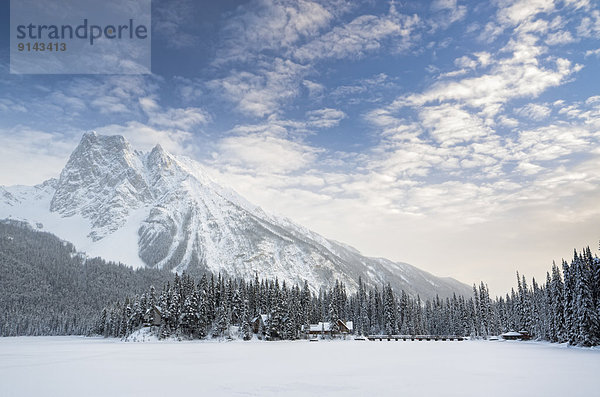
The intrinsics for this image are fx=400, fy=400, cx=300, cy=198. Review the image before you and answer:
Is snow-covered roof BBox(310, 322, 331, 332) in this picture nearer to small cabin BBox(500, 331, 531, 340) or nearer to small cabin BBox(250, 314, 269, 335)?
small cabin BBox(250, 314, 269, 335)

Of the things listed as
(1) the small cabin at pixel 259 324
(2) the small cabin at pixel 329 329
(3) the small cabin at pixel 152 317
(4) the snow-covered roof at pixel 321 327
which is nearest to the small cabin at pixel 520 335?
(2) the small cabin at pixel 329 329

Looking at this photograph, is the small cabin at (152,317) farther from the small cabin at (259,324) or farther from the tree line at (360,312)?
the small cabin at (259,324)

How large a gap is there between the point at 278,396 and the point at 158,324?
110 metres

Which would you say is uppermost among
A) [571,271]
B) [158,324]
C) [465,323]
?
[571,271]

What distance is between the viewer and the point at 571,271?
92.1m

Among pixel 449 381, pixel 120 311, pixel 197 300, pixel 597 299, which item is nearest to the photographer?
pixel 449 381

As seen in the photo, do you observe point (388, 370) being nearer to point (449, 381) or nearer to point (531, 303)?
point (449, 381)

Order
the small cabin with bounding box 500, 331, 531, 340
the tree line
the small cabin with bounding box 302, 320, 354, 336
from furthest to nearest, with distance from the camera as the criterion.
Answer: the small cabin with bounding box 302, 320, 354, 336, the small cabin with bounding box 500, 331, 531, 340, the tree line

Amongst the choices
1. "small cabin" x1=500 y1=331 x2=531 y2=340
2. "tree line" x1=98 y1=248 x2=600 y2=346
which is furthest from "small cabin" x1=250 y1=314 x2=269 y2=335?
"small cabin" x1=500 y1=331 x2=531 y2=340

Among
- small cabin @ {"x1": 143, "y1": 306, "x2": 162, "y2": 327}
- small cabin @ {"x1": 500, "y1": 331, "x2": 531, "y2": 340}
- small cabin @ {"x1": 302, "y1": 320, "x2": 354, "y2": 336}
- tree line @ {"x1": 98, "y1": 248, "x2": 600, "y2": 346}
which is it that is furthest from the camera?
small cabin @ {"x1": 302, "y1": 320, "x2": 354, "y2": 336}

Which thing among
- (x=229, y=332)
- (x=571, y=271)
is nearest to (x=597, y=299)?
(x=571, y=271)

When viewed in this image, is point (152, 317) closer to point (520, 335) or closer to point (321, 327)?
point (321, 327)

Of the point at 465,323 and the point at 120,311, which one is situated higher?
the point at 120,311

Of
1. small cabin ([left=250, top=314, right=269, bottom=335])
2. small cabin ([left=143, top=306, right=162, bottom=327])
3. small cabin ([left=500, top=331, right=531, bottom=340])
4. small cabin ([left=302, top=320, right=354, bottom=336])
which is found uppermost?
small cabin ([left=143, top=306, right=162, bottom=327])
